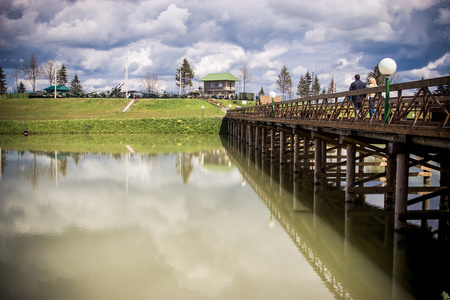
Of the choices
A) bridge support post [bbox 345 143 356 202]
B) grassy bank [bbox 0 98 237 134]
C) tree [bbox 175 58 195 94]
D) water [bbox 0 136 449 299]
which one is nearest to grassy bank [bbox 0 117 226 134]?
grassy bank [bbox 0 98 237 134]

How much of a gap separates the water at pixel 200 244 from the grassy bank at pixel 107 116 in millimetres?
35560

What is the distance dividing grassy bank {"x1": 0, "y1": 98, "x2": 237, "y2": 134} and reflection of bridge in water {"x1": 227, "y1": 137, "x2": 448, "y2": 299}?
39195mm

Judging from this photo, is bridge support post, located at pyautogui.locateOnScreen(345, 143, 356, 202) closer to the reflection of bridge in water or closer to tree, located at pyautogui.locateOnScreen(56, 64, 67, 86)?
the reflection of bridge in water

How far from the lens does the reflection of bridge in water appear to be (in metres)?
7.49

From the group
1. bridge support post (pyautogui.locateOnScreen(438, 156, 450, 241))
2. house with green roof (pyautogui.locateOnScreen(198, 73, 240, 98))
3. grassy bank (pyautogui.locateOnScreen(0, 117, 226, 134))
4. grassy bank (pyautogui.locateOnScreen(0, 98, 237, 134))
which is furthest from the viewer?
house with green roof (pyautogui.locateOnScreen(198, 73, 240, 98))

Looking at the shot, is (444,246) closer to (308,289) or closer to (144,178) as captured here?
(308,289)

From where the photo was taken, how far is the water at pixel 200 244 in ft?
24.9

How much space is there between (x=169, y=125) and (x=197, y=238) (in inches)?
1775

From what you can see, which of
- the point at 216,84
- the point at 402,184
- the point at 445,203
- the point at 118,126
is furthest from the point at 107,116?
the point at 402,184

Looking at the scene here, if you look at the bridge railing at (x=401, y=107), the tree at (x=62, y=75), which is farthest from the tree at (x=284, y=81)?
the bridge railing at (x=401, y=107)

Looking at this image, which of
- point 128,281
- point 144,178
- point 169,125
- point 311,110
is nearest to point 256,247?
point 128,281

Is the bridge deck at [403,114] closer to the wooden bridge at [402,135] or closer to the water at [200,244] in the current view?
the wooden bridge at [402,135]

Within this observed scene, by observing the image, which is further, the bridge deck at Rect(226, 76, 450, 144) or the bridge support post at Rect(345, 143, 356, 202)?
the bridge support post at Rect(345, 143, 356, 202)

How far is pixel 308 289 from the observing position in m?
7.48
